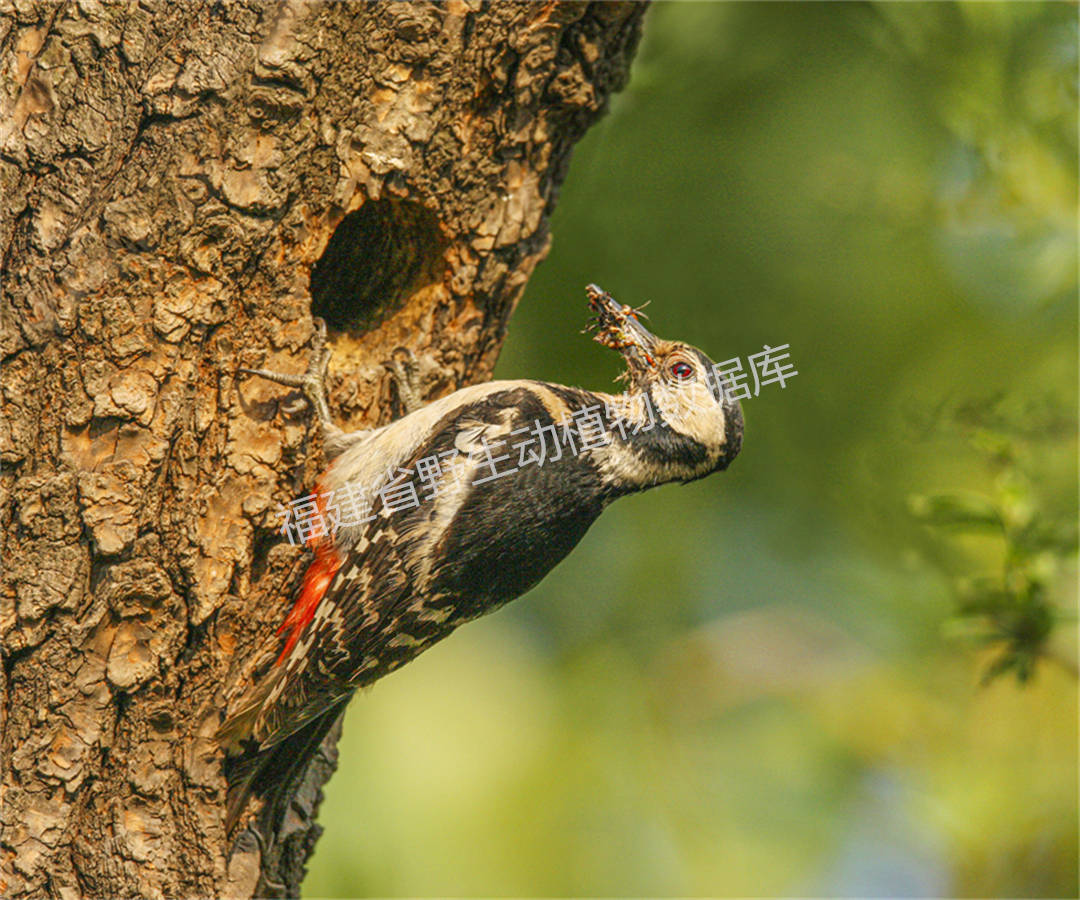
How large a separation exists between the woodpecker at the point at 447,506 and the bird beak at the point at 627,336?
59 mm

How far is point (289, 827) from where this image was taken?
3.30 meters

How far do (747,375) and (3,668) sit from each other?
107 inches

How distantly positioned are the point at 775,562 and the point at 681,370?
89.6 inches

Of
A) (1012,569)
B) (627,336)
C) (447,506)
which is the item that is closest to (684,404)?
(627,336)

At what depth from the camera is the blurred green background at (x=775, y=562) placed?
4.48m

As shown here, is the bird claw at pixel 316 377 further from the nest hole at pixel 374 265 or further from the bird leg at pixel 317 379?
the nest hole at pixel 374 265

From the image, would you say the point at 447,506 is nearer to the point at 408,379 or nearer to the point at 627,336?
the point at 408,379

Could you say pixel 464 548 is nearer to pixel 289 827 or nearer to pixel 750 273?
pixel 289 827

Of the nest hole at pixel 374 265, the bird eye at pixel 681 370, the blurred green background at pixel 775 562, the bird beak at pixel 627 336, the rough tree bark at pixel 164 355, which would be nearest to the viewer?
the rough tree bark at pixel 164 355

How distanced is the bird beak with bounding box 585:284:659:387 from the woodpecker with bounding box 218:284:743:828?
0.20 feet

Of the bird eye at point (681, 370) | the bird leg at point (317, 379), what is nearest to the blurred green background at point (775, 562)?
the bird eye at point (681, 370)

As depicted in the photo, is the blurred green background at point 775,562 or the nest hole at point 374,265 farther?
the blurred green background at point 775,562

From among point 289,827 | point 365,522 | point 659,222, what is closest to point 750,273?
point 659,222

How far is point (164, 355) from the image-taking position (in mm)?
2861
